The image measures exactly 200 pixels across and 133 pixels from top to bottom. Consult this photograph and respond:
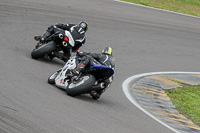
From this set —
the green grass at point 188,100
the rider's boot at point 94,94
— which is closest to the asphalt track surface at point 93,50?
the rider's boot at point 94,94

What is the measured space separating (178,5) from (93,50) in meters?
12.4

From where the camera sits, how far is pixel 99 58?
309 inches

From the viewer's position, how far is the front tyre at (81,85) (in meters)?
7.45

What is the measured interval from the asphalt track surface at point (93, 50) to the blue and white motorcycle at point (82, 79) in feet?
0.71

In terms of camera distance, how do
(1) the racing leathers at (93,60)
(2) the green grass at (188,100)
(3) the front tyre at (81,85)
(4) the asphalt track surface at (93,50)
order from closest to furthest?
(4) the asphalt track surface at (93,50), (3) the front tyre at (81,85), (1) the racing leathers at (93,60), (2) the green grass at (188,100)

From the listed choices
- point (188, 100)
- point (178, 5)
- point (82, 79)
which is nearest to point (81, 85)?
point (82, 79)

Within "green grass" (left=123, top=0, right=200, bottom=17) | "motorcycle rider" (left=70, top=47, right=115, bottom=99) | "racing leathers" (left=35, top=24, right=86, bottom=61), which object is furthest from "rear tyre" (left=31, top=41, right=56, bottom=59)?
"green grass" (left=123, top=0, right=200, bottom=17)

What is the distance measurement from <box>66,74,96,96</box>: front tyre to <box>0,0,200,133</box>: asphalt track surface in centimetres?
20

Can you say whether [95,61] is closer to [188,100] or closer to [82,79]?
[82,79]

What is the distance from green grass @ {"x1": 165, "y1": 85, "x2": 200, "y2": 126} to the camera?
361 inches

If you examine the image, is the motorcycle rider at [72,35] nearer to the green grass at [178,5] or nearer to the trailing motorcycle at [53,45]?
the trailing motorcycle at [53,45]

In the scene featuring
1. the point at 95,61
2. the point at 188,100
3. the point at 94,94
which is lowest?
the point at 188,100

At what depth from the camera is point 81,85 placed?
7449mm

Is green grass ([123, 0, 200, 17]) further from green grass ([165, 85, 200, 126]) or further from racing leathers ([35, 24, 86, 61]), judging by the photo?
racing leathers ([35, 24, 86, 61])
